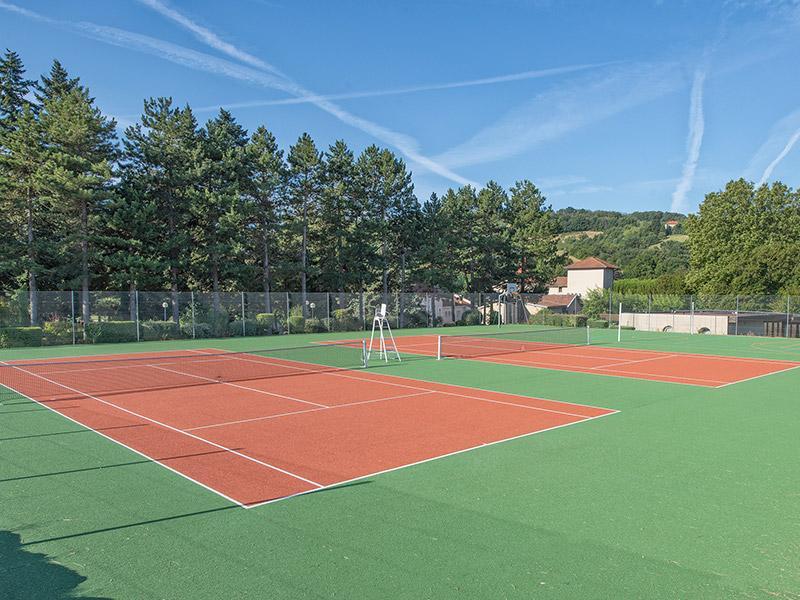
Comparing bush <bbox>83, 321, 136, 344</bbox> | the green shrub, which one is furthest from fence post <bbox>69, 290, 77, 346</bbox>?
the green shrub

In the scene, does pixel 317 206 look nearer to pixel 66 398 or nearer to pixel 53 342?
pixel 53 342

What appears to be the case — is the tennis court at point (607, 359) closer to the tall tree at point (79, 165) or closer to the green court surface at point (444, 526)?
the green court surface at point (444, 526)

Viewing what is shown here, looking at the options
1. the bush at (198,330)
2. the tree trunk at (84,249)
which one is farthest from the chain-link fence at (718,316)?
the tree trunk at (84,249)

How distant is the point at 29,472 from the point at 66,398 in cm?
622

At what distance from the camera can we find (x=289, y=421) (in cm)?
1053

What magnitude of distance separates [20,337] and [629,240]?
413ft

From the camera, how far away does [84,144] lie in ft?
108

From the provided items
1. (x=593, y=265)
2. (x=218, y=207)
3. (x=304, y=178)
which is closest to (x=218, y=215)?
(x=218, y=207)

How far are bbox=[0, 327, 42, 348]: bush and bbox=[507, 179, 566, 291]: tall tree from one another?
1588 inches

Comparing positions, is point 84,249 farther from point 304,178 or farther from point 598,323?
point 598,323

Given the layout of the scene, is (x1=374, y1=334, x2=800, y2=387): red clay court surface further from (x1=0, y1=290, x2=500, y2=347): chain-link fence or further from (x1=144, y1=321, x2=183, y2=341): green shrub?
(x1=144, y1=321, x2=183, y2=341): green shrub

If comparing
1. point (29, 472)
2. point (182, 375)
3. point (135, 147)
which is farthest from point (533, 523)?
point (135, 147)

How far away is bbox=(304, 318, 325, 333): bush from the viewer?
3931cm

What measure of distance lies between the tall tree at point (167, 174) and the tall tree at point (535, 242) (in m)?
30.6
